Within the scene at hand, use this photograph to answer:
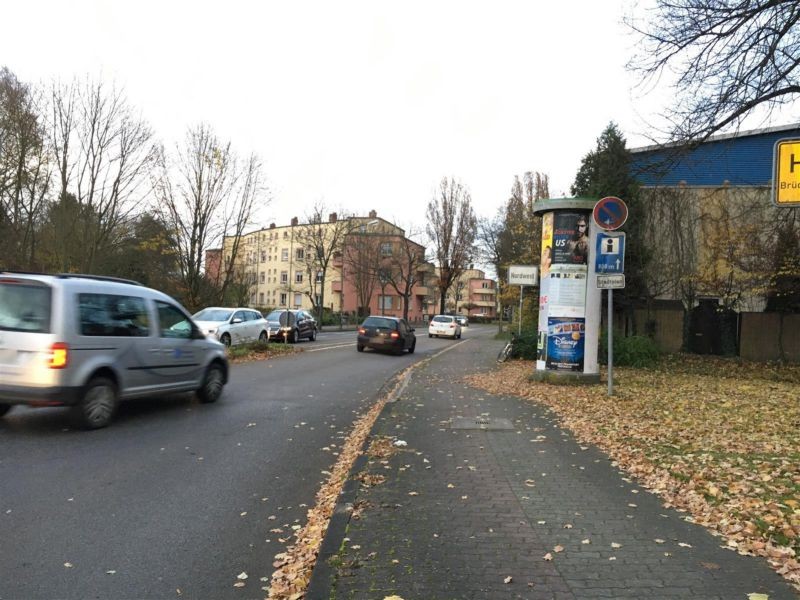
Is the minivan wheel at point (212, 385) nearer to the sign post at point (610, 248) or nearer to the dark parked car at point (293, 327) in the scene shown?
the sign post at point (610, 248)

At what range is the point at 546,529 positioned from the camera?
4289 mm

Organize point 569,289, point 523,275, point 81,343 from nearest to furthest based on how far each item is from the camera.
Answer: point 81,343, point 569,289, point 523,275

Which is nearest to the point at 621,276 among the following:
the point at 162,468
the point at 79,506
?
the point at 162,468

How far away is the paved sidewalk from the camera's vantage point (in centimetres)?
337

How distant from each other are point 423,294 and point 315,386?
75815mm

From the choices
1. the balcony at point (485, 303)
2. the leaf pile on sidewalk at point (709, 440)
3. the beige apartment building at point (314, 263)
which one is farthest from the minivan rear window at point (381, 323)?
the balcony at point (485, 303)

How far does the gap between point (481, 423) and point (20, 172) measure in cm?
2547

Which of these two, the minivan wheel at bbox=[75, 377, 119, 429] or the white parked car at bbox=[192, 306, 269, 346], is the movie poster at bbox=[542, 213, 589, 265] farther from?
the white parked car at bbox=[192, 306, 269, 346]

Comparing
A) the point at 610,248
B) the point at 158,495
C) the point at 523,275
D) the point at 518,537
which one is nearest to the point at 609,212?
the point at 610,248

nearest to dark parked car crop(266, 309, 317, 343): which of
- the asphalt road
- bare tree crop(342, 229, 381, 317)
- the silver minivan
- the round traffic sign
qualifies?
the silver minivan

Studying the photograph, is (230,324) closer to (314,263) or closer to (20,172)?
(20,172)

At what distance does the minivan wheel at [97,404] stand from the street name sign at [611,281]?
7763mm

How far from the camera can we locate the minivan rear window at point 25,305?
7.08 metres

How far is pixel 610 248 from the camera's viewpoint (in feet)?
33.9
